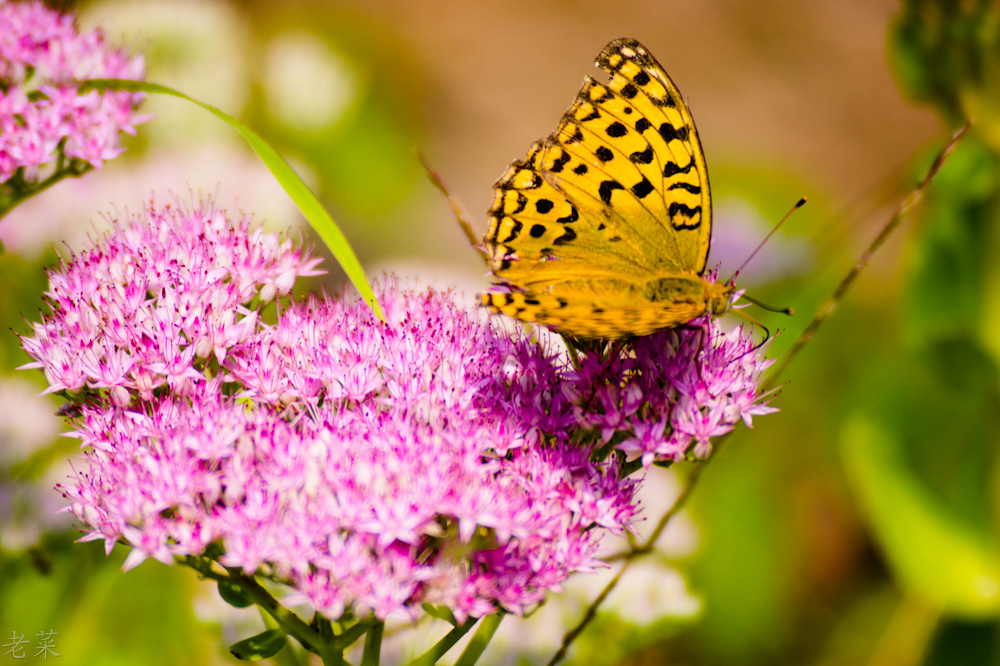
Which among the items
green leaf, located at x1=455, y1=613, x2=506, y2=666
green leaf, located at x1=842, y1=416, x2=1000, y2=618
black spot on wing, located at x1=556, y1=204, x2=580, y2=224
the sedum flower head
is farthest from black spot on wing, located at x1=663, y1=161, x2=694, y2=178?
green leaf, located at x1=842, y1=416, x2=1000, y2=618

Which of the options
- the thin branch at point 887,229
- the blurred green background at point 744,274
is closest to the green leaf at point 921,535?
the blurred green background at point 744,274

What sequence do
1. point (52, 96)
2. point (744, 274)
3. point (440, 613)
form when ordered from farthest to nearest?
1. point (744, 274)
2. point (52, 96)
3. point (440, 613)

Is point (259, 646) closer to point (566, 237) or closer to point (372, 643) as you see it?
point (372, 643)

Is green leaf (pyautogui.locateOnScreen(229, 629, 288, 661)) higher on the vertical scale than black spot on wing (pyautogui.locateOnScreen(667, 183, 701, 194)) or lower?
lower

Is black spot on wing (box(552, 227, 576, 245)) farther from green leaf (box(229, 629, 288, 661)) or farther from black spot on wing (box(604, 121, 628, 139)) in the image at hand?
green leaf (box(229, 629, 288, 661))

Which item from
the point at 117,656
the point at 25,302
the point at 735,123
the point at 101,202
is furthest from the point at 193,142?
the point at 735,123

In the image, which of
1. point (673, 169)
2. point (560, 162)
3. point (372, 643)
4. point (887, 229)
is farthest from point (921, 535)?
point (372, 643)
